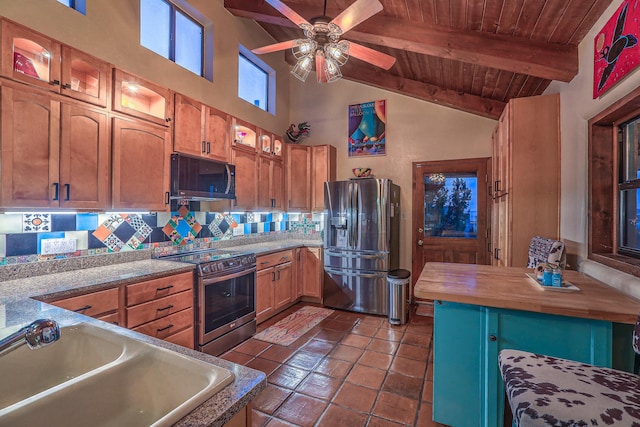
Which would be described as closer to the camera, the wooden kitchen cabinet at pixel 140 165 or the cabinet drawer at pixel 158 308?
the cabinet drawer at pixel 158 308

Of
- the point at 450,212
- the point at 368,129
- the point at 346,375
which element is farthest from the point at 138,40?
the point at 450,212

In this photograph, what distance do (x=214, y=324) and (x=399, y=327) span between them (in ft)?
6.82

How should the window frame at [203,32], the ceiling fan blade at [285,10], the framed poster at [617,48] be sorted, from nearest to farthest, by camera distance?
the framed poster at [617,48]
the ceiling fan blade at [285,10]
the window frame at [203,32]

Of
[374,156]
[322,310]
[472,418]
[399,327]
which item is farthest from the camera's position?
[374,156]

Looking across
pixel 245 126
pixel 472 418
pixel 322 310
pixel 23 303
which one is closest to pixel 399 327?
pixel 322 310

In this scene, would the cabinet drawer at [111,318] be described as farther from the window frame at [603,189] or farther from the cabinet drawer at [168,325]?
the window frame at [603,189]

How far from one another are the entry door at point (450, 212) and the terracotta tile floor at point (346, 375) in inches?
43.9

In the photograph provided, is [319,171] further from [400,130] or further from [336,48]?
[336,48]

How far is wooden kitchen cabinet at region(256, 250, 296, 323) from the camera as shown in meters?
3.46

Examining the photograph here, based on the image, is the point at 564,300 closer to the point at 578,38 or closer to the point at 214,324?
the point at 578,38

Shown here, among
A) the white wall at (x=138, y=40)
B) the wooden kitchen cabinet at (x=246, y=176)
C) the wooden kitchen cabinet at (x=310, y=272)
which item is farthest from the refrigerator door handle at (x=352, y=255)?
the white wall at (x=138, y=40)

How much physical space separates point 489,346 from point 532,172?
1.63m

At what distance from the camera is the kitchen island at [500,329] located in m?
1.49

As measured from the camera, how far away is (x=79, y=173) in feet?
6.84
